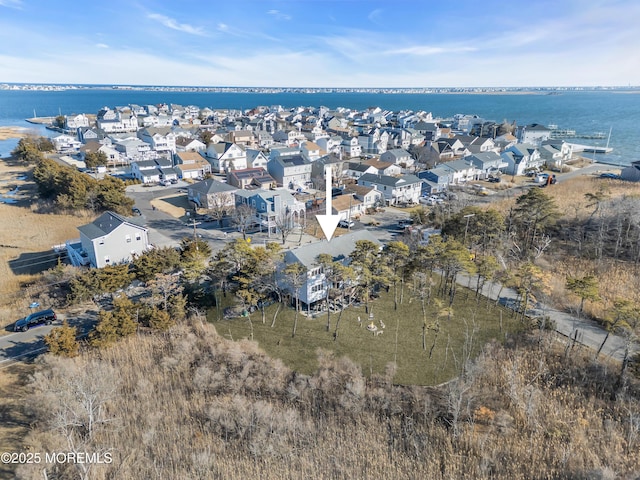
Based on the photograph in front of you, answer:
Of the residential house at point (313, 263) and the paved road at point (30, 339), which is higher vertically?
the residential house at point (313, 263)

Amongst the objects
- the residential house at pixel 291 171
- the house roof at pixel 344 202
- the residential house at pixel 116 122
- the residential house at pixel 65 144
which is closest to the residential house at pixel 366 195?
the house roof at pixel 344 202

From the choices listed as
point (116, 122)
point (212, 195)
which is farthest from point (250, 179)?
point (116, 122)

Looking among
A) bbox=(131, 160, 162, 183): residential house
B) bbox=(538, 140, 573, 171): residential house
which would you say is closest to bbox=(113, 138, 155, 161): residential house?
bbox=(131, 160, 162, 183): residential house

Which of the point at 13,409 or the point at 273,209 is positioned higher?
the point at 273,209

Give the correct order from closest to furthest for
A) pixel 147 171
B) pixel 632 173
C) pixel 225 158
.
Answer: pixel 632 173 → pixel 147 171 → pixel 225 158

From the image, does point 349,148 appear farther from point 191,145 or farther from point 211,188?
point 211,188

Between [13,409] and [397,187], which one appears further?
[397,187]

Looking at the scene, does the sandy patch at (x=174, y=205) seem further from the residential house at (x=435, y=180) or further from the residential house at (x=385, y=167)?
the residential house at (x=435, y=180)
